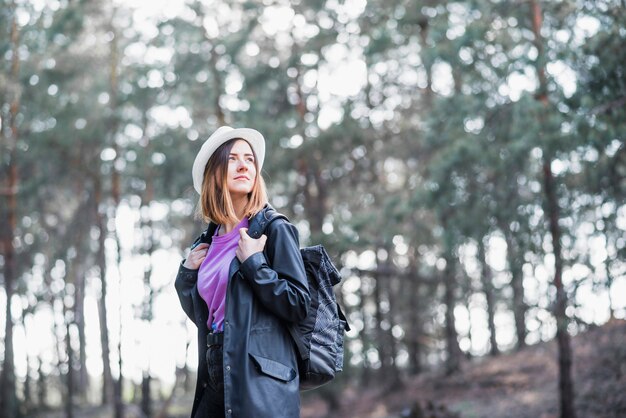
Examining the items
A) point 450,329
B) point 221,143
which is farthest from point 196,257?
point 450,329

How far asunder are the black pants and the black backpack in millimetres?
347

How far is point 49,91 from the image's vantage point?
1972 centimetres

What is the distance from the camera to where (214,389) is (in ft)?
10.9

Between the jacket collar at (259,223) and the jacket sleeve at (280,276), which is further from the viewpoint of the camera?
the jacket collar at (259,223)

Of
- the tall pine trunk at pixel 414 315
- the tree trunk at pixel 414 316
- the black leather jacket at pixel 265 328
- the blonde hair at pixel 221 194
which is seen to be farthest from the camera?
the tree trunk at pixel 414 316

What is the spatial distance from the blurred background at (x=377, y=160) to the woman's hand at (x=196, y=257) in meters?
6.97

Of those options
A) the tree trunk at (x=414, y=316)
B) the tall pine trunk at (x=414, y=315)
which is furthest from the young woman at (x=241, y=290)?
the tree trunk at (x=414, y=316)

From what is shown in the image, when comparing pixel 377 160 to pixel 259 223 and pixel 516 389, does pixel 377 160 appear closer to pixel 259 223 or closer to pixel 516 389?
pixel 516 389

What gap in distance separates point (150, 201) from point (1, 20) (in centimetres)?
827

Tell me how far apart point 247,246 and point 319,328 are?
1.61 ft

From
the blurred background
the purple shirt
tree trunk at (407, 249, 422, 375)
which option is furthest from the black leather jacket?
tree trunk at (407, 249, 422, 375)

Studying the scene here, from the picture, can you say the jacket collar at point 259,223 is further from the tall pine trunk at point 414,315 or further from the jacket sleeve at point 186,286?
the tall pine trunk at point 414,315

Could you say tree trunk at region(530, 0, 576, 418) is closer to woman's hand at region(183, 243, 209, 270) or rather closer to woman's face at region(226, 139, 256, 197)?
woman's face at region(226, 139, 256, 197)

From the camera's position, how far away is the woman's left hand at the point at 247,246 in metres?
3.19
